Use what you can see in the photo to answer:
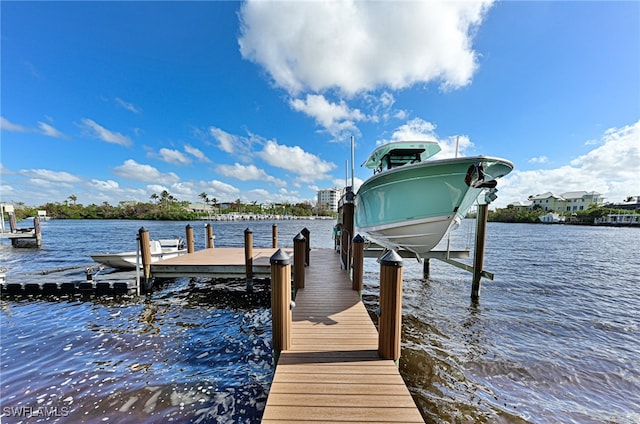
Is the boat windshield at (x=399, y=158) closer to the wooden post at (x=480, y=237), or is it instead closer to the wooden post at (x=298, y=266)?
the wooden post at (x=480, y=237)

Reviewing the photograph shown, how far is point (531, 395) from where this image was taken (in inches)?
163

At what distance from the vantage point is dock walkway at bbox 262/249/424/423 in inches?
90.5

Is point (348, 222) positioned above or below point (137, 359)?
above

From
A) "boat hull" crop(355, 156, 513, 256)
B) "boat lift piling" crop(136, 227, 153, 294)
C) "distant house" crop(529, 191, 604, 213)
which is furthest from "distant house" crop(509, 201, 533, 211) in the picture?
"boat lift piling" crop(136, 227, 153, 294)

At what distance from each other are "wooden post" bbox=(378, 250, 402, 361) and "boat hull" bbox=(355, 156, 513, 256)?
180 inches

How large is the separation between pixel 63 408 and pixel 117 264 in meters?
8.33

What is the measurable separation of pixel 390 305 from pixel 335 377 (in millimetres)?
1033

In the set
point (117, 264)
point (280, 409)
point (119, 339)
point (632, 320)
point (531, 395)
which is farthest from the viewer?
point (117, 264)

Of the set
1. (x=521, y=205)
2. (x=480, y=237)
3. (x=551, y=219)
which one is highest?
(x=521, y=205)

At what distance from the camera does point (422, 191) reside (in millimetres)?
7184

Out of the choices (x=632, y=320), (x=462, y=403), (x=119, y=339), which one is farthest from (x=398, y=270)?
(x=632, y=320)

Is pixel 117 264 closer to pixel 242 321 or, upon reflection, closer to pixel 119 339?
pixel 119 339

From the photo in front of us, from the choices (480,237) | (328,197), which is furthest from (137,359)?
(328,197)

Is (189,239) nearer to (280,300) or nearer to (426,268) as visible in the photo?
(280,300)
